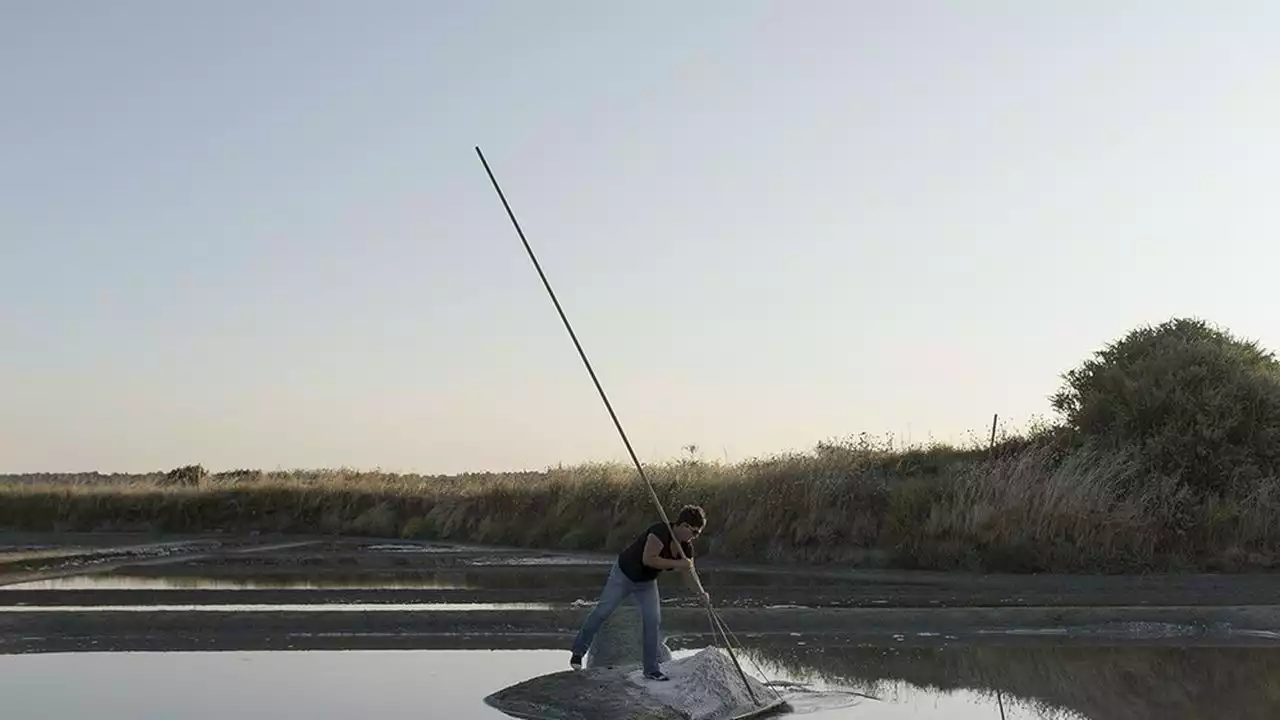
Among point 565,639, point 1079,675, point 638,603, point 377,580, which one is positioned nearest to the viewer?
point 638,603

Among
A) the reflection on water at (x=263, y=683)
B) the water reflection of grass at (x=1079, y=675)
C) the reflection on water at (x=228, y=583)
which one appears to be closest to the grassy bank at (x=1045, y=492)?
the reflection on water at (x=228, y=583)

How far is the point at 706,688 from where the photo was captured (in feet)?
39.0

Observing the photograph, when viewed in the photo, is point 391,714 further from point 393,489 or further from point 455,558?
point 393,489

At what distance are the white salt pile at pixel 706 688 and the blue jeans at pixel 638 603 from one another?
10.4 inches

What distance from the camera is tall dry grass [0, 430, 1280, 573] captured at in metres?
25.6

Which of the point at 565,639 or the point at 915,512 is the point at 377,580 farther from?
the point at 915,512

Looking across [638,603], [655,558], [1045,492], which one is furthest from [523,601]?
[1045,492]

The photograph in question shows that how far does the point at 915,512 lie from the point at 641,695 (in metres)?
16.3

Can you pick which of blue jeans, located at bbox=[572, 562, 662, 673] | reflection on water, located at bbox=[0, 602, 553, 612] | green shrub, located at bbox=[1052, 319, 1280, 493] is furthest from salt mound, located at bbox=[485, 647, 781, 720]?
green shrub, located at bbox=[1052, 319, 1280, 493]

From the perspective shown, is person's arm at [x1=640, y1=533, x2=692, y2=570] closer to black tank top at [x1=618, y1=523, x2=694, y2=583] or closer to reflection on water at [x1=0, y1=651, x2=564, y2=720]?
black tank top at [x1=618, y1=523, x2=694, y2=583]

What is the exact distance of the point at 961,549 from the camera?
1027 inches

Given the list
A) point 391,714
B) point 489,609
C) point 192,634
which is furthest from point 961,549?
point 391,714

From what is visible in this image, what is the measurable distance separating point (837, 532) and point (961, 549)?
2.79 metres

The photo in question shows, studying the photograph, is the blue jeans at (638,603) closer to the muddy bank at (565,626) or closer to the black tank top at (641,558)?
the black tank top at (641,558)
